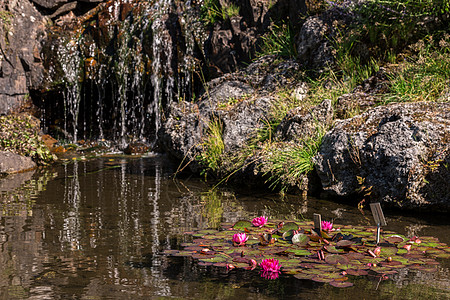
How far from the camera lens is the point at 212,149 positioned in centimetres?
735

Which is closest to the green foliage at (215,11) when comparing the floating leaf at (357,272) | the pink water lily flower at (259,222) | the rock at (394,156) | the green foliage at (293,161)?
the green foliage at (293,161)

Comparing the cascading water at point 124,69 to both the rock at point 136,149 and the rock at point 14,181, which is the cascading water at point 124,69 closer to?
the rock at point 136,149

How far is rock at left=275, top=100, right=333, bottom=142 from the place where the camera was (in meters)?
6.61

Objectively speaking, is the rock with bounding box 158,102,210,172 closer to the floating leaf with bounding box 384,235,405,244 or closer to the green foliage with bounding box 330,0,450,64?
the green foliage with bounding box 330,0,450,64

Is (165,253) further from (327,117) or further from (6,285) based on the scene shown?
(327,117)

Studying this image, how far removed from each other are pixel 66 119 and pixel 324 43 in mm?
7395

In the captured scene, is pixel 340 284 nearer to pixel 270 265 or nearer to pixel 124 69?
pixel 270 265

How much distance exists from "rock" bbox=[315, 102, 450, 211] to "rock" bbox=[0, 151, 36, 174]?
5209 millimetres

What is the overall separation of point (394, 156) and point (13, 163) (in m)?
6.21

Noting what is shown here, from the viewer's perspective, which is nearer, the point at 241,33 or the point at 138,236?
the point at 138,236

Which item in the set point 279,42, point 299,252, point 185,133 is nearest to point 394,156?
point 299,252

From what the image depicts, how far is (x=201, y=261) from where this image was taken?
355 cm

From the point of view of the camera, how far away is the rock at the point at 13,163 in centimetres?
805

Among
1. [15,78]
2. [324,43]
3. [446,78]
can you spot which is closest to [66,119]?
[15,78]
